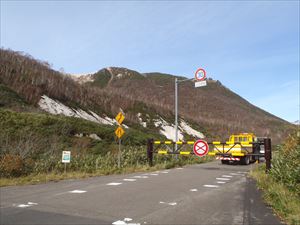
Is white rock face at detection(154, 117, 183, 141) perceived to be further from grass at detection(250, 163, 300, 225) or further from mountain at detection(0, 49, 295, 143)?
grass at detection(250, 163, 300, 225)

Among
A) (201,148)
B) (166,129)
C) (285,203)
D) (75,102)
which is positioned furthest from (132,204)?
(166,129)

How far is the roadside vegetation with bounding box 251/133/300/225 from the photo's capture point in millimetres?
6711

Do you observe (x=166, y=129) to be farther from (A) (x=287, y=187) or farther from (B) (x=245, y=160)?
(A) (x=287, y=187)

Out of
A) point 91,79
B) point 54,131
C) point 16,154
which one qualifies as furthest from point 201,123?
point 91,79

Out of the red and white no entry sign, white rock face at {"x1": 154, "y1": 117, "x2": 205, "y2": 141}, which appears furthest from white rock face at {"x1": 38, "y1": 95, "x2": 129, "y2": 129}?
the red and white no entry sign

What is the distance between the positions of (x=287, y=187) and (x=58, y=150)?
43.8ft

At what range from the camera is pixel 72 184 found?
11008 mm

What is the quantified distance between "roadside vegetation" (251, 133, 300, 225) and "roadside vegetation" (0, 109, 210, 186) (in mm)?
7302

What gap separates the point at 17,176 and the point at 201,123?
195 feet

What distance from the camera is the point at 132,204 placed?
7750 millimetres

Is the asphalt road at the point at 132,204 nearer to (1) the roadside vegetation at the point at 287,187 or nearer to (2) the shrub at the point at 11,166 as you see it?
(1) the roadside vegetation at the point at 287,187

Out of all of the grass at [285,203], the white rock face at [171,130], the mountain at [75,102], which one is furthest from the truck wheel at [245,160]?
the white rock face at [171,130]

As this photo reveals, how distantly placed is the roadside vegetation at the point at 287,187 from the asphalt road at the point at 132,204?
0.88 feet

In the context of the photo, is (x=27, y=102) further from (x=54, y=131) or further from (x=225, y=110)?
(x=225, y=110)
